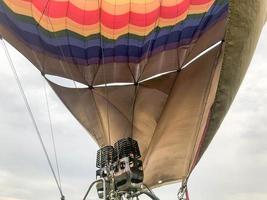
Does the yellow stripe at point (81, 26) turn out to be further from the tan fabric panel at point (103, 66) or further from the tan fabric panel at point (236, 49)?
the tan fabric panel at point (236, 49)

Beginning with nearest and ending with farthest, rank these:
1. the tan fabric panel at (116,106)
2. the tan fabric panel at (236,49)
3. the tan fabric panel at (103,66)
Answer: the tan fabric panel at (236,49), the tan fabric panel at (103,66), the tan fabric panel at (116,106)

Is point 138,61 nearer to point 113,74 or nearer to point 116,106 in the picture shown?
point 113,74

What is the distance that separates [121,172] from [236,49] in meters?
2.78

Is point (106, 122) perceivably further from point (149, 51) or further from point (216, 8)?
point (216, 8)

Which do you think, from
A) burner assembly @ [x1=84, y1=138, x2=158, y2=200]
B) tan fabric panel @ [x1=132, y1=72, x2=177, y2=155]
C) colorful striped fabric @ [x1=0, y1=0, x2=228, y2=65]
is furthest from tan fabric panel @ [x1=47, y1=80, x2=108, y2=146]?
burner assembly @ [x1=84, y1=138, x2=158, y2=200]

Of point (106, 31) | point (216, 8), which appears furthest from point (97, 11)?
point (216, 8)

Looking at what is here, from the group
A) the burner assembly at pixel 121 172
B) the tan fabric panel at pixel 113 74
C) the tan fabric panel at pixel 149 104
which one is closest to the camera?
the burner assembly at pixel 121 172

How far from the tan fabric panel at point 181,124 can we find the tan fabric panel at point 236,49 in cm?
91

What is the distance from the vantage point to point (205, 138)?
33.1 feet

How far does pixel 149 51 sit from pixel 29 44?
97.4 inches

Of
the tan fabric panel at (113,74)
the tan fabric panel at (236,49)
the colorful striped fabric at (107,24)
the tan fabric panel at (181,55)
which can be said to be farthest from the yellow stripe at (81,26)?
the tan fabric panel at (236,49)

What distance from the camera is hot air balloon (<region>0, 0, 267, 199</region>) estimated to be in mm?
11156

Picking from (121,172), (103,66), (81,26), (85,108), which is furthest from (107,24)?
(121,172)

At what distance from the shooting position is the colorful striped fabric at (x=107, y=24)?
11219 millimetres
